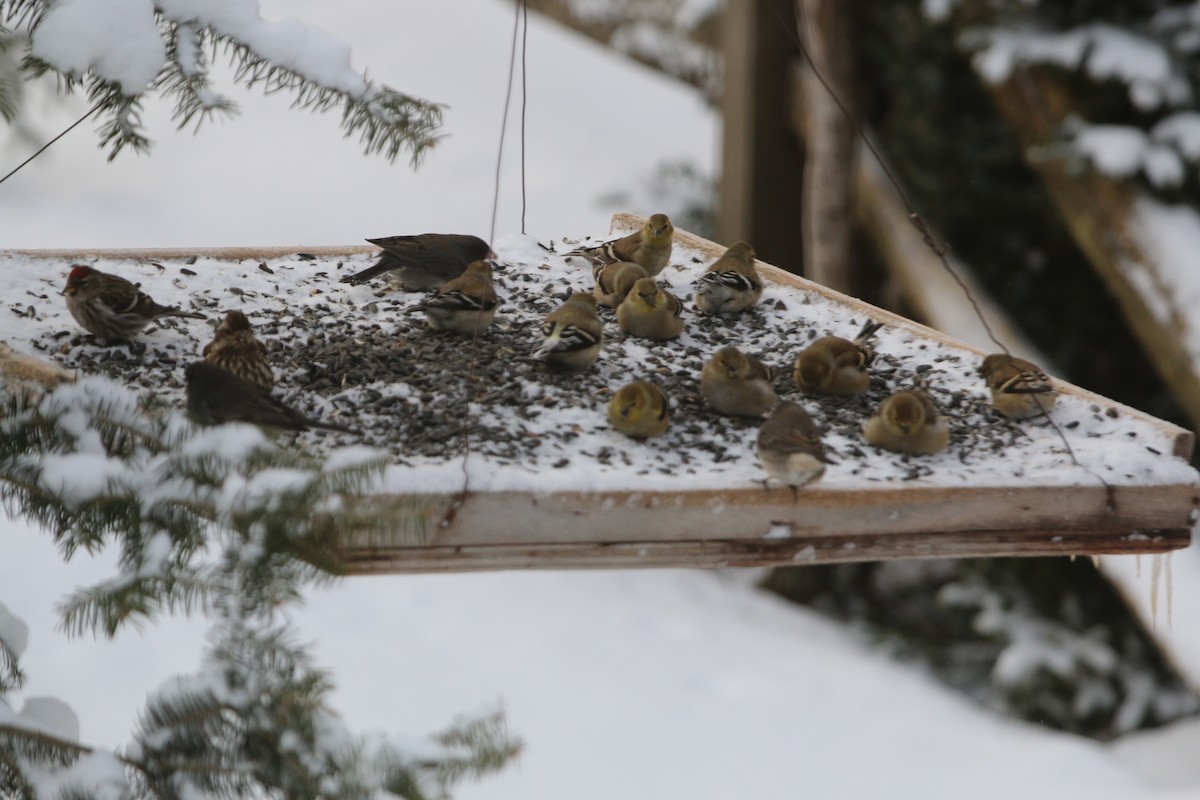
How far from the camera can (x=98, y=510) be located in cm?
175

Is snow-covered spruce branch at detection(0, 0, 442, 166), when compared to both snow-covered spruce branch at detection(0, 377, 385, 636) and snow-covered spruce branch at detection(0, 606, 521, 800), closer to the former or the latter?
snow-covered spruce branch at detection(0, 377, 385, 636)

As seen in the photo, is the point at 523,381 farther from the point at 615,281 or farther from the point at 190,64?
the point at 190,64

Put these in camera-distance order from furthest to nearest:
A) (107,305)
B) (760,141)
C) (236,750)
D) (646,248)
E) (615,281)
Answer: (760,141) → (646,248) → (615,281) → (107,305) → (236,750)

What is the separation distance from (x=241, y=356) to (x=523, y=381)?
0.64m

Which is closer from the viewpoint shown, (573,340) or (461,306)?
(573,340)

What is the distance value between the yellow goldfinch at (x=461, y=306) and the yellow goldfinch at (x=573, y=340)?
0.54 ft

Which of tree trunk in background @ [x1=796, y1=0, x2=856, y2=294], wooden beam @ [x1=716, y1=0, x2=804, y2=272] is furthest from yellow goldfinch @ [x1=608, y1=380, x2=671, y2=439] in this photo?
wooden beam @ [x1=716, y1=0, x2=804, y2=272]

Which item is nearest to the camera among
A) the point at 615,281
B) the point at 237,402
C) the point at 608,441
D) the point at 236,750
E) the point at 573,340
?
the point at 236,750

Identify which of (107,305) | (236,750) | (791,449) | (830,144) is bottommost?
(236,750)

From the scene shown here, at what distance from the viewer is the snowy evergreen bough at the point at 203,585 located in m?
1.63

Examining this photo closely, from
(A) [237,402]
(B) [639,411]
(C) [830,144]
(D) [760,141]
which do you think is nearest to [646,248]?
(B) [639,411]

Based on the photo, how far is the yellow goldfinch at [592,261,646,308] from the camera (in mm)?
3488

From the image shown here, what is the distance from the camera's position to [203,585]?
1.64 metres

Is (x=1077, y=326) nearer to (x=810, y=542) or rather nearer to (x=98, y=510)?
(x=810, y=542)
